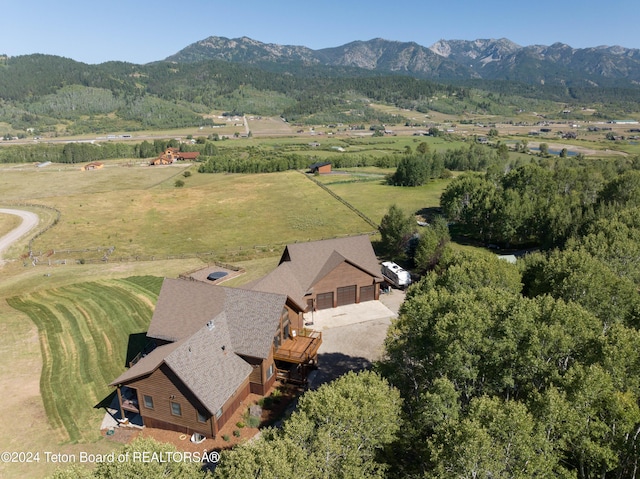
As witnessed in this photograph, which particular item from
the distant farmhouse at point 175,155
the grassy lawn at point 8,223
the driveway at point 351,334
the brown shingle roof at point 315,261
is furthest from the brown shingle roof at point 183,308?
the distant farmhouse at point 175,155

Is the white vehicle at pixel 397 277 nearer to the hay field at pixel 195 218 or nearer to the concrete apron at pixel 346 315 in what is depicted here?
the concrete apron at pixel 346 315

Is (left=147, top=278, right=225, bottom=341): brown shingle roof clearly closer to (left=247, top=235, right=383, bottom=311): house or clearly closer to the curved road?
(left=247, top=235, right=383, bottom=311): house

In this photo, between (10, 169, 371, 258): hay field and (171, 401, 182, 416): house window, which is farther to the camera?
(10, 169, 371, 258): hay field

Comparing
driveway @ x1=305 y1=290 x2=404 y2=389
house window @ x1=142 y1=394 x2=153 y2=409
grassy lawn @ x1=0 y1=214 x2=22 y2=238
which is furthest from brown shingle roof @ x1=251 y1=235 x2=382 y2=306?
grassy lawn @ x1=0 y1=214 x2=22 y2=238

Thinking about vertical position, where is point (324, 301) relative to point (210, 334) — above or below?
below

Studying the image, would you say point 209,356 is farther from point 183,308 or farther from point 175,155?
point 175,155

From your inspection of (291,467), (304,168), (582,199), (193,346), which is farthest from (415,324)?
(304,168)

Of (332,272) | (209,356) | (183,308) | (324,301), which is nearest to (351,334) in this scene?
(324,301)
